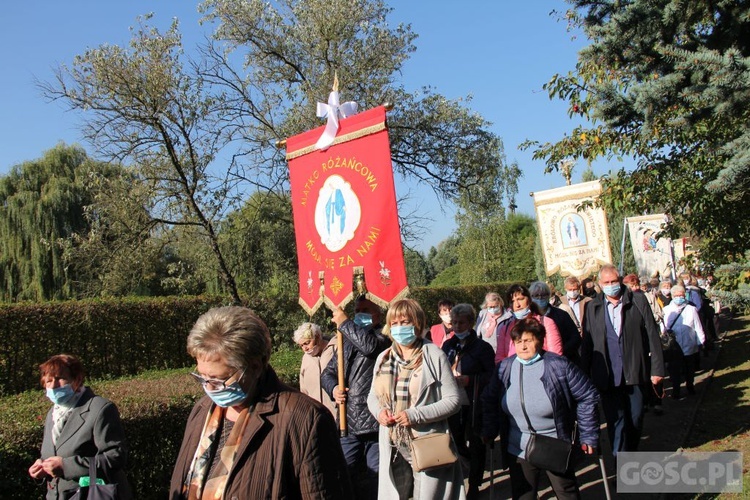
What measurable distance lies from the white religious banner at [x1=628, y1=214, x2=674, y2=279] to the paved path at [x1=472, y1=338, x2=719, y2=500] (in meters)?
7.12

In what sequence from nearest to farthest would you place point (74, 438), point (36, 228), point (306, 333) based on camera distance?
point (74, 438), point (306, 333), point (36, 228)

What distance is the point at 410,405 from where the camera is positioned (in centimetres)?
452

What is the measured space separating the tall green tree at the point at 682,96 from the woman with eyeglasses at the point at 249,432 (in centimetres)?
353

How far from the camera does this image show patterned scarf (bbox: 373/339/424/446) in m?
4.54

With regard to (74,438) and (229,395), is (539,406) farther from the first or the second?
(74,438)

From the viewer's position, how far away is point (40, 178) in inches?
980

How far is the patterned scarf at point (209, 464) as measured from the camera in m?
2.52

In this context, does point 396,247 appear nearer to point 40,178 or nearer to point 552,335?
point 552,335

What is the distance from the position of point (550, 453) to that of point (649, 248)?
17.2 m

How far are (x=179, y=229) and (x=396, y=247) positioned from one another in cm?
918

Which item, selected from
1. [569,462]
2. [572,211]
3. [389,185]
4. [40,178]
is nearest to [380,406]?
[569,462]

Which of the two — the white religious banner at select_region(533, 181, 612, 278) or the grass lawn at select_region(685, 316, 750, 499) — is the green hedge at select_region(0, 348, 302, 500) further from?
the white religious banner at select_region(533, 181, 612, 278)

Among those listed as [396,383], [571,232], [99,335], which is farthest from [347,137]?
[99,335]

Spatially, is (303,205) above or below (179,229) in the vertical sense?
below
